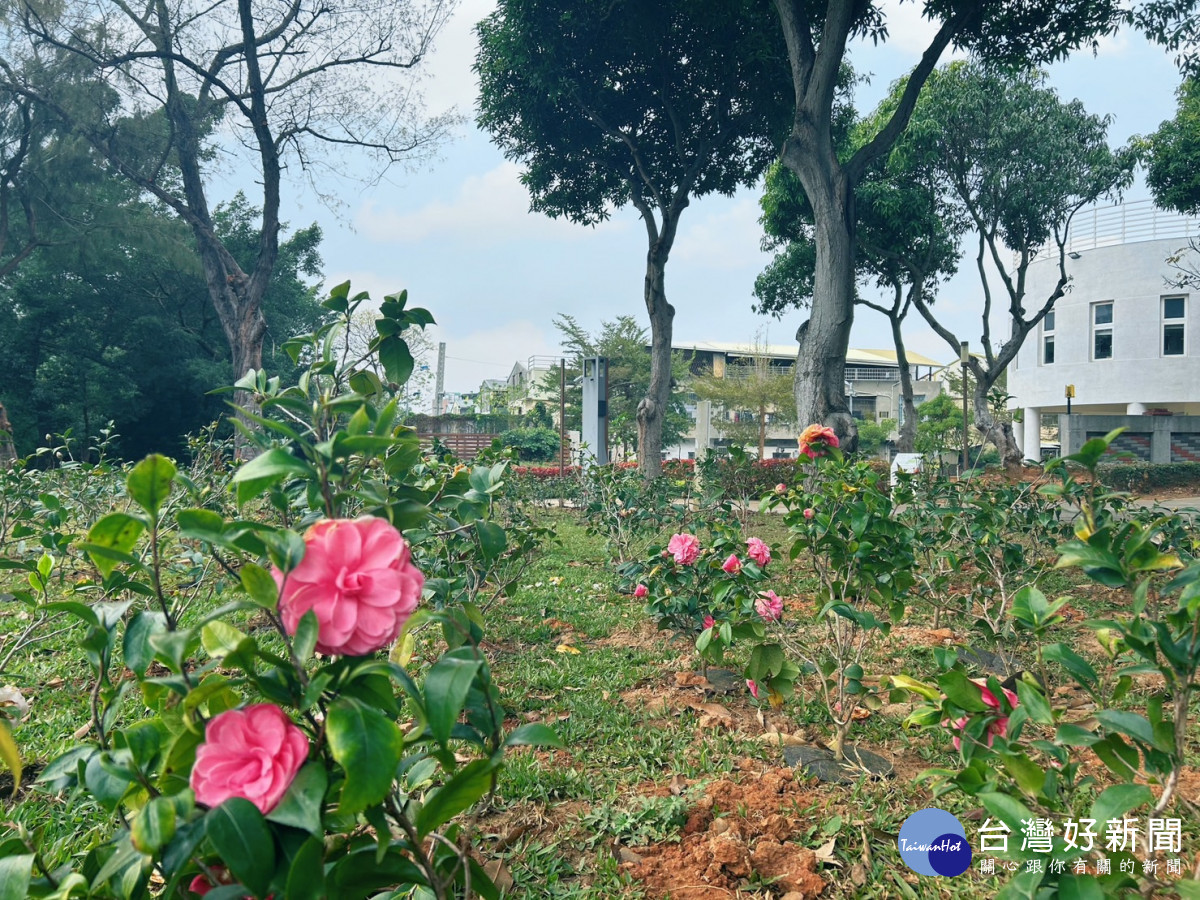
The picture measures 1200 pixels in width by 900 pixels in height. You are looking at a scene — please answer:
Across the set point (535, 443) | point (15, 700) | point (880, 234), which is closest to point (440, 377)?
point (535, 443)

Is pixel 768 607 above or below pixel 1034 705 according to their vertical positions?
below

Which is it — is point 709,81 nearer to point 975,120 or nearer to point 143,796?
point 975,120

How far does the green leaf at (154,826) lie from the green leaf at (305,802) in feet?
0.26

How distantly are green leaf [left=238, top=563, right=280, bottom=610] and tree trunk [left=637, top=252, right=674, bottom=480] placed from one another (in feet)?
29.7

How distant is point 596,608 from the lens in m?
4.11

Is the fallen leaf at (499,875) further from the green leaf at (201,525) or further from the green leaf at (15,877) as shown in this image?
the green leaf at (201,525)

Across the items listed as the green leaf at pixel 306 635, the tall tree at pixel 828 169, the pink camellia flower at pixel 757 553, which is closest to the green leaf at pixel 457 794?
the green leaf at pixel 306 635

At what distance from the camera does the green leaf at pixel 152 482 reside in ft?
2.22

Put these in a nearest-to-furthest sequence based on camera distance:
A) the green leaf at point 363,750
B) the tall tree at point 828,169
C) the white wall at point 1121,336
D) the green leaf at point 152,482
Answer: the green leaf at point 363,750 < the green leaf at point 152,482 < the tall tree at point 828,169 < the white wall at point 1121,336

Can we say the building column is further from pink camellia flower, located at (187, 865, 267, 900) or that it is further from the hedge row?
pink camellia flower, located at (187, 865, 267, 900)

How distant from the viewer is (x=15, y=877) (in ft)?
2.14

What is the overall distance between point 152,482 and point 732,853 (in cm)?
135

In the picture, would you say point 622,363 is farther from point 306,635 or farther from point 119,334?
point 306,635

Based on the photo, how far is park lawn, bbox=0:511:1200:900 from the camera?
1.50 m
